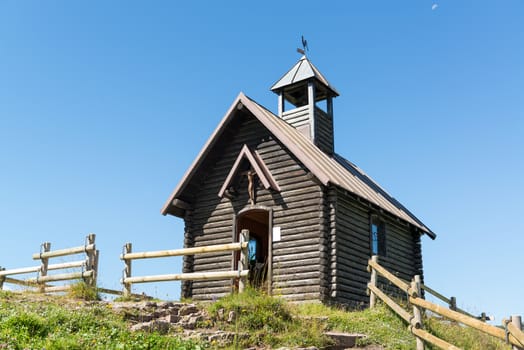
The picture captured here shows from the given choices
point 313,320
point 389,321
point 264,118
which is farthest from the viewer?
point 264,118

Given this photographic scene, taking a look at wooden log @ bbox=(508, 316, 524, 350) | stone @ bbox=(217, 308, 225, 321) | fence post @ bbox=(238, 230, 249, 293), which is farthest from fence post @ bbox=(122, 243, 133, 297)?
wooden log @ bbox=(508, 316, 524, 350)

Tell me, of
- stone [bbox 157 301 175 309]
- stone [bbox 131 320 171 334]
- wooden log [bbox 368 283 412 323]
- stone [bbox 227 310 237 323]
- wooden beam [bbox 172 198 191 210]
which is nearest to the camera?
stone [bbox 131 320 171 334]

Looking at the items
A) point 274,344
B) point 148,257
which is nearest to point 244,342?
point 274,344

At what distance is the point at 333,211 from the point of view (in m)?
18.0

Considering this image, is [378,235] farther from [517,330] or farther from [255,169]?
[517,330]

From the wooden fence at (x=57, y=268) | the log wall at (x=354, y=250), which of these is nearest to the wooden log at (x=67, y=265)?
the wooden fence at (x=57, y=268)

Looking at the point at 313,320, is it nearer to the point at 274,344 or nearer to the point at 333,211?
the point at 274,344

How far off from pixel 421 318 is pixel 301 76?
11.8 metres

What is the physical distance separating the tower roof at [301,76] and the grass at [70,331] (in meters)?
12.8

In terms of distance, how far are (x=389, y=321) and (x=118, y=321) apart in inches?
270

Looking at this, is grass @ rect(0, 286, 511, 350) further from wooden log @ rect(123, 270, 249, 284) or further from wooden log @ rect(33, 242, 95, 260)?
wooden log @ rect(33, 242, 95, 260)

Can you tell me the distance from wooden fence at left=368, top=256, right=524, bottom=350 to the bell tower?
707cm

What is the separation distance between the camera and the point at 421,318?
46.5 feet

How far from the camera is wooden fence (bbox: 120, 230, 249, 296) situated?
14891 millimetres
